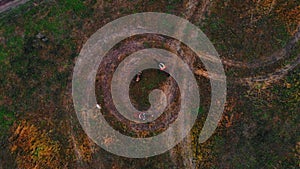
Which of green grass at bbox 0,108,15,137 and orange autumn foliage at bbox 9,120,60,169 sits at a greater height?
green grass at bbox 0,108,15,137

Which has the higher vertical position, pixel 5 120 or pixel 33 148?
pixel 5 120

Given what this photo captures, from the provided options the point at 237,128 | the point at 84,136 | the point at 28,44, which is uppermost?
the point at 28,44

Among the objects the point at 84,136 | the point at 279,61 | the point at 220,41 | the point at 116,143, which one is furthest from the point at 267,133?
the point at 84,136

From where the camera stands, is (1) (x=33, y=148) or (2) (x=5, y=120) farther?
(2) (x=5, y=120)

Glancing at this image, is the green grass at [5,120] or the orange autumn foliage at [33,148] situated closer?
the orange autumn foliage at [33,148]

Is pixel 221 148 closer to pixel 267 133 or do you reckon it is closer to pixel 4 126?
pixel 267 133

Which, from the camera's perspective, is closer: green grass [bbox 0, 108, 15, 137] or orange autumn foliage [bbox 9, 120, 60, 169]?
orange autumn foliage [bbox 9, 120, 60, 169]

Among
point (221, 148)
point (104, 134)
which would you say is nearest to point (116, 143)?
point (104, 134)

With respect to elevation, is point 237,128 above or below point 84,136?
above

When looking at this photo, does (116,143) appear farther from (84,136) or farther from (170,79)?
(170,79)

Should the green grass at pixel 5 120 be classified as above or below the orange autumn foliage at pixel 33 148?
above

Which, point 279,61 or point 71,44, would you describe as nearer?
point 279,61
